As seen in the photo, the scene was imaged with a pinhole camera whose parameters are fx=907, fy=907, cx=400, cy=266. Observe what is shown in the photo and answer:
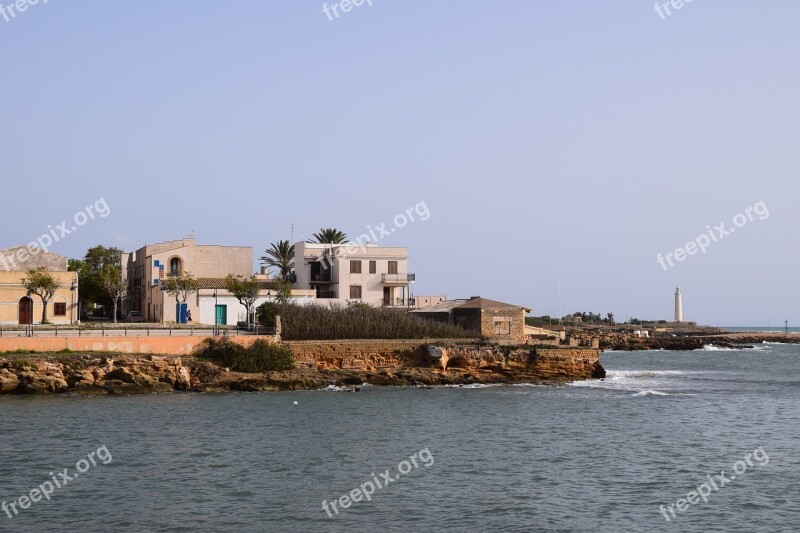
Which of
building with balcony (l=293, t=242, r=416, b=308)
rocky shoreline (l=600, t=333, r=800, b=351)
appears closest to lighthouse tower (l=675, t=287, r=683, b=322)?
rocky shoreline (l=600, t=333, r=800, b=351)

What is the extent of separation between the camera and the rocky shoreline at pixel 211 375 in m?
36.2

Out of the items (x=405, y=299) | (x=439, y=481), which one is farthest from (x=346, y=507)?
(x=405, y=299)

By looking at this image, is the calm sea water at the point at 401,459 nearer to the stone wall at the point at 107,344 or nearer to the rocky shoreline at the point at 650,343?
the stone wall at the point at 107,344

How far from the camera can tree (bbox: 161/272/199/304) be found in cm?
5456

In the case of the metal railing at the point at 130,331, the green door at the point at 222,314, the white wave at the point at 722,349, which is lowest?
the white wave at the point at 722,349

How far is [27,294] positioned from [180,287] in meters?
8.83

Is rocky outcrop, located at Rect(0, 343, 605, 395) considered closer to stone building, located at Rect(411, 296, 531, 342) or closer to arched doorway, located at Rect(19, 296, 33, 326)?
stone building, located at Rect(411, 296, 531, 342)

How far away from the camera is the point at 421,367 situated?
44906 millimetres

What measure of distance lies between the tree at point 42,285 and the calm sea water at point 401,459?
56.2 feet

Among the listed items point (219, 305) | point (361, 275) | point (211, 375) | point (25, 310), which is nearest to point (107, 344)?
point (211, 375)

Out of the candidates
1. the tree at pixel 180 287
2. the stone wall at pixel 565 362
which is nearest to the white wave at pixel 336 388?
the stone wall at pixel 565 362

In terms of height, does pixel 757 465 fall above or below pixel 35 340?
below

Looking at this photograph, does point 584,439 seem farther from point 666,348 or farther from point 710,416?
point 666,348

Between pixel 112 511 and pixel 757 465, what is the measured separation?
16.0 meters
